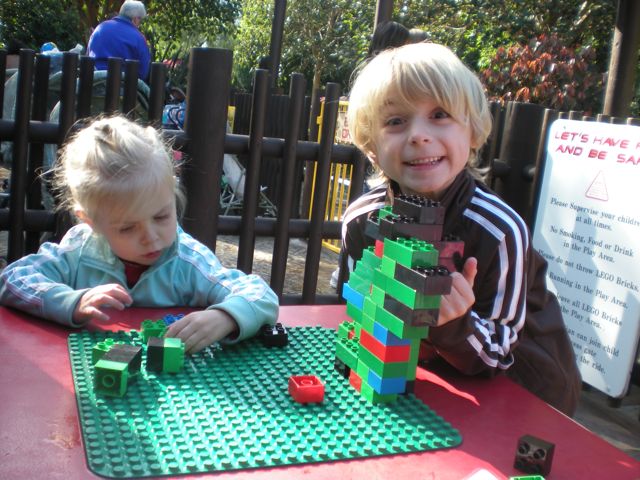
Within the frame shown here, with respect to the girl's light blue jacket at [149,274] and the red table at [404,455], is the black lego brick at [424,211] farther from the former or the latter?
the girl's light blue jacket at [149,274]

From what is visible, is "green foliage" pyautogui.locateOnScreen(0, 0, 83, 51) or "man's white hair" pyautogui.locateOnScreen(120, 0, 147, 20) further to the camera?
"green foliage" pyautogui.locateOnScreen(0, 0, 83, 51)

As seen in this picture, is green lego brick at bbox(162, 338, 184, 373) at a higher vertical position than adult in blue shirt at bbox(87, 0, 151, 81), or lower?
lower

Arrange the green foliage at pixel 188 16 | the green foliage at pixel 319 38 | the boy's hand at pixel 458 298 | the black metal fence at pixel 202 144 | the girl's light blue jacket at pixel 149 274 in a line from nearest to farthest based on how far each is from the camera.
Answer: the boy's hand at pixel 458 298 < the girl's light blue jacket at pixel 149 274 < the black metal fence at pixel 202 144 < the green foliage at pixel 188 16 < the green foliage at pixel 319 38

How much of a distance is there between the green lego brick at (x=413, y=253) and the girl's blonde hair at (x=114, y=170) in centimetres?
80

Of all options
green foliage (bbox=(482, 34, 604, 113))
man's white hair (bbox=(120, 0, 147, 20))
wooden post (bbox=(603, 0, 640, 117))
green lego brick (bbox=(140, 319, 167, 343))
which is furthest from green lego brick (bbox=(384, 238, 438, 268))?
green foliage (bbox=(482, 34, 604, 113))

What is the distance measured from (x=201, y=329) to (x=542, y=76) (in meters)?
8.32

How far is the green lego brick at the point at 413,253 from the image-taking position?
1.19 m

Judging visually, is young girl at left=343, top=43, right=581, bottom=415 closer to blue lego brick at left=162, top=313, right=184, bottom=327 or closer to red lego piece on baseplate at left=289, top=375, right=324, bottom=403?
red lego piece on baseplate at left=289, top=375, right=324, bottom=403

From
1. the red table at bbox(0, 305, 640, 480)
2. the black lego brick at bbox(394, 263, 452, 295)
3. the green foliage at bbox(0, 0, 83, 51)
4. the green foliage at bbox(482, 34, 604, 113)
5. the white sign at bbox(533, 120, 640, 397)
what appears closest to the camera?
the red table at bbox(0, 305, 640, 480)

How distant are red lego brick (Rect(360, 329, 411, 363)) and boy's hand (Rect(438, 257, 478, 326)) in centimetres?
12

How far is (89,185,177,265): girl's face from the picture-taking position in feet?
5.90

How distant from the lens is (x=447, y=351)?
150cm

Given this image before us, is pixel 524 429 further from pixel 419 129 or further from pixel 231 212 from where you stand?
pixel 231 212

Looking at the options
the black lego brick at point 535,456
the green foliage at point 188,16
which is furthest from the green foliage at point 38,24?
the black lego brick at point 535,456
